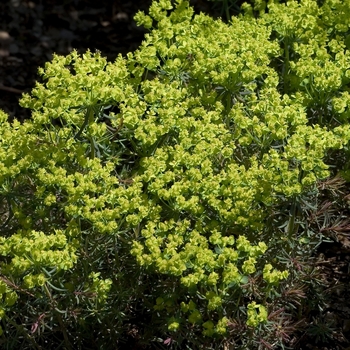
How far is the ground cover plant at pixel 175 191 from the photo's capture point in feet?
10.4

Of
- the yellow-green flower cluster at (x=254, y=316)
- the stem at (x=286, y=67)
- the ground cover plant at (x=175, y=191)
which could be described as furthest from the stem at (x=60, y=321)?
the stem at (x=286, y=67)

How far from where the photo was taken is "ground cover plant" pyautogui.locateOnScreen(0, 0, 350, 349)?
10.4ft

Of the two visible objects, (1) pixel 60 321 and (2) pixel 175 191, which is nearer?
(2) pixel 175 191

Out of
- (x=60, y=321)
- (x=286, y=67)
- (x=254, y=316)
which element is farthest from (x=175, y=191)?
(x=286, y=67)

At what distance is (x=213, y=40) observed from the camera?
3.72 meters

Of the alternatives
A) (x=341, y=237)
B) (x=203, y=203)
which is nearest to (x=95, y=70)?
(x=203, y=203)

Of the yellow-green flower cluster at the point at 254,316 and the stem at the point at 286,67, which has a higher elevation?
the stem at the point at 286,67

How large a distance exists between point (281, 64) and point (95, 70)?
47.7 inches

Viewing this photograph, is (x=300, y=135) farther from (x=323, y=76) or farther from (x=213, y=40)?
(x=213, y=40)

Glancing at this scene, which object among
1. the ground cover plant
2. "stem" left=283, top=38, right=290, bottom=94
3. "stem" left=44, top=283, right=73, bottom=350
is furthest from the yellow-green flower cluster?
"stem" left=283, top=38, right=290, bottom=94

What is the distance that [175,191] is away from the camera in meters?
3.18

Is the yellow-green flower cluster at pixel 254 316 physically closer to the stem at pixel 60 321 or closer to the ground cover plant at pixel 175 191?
the ground cover plant at pixel 175 191

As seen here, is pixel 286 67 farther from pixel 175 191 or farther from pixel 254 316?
pixel 254 316

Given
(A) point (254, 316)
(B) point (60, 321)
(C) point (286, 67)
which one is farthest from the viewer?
(C) point (286, 67)
